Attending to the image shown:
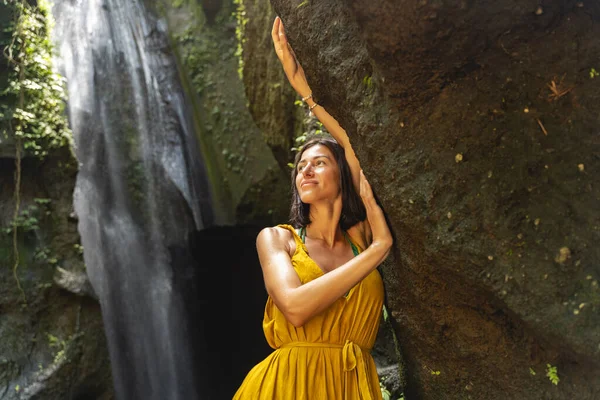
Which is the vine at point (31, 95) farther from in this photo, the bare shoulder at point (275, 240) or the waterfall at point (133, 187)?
the bare shoulder at point (275, 240)

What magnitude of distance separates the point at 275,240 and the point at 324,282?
1.33ft

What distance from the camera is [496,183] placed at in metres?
1.94

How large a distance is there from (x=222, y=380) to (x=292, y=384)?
8126 millimetres

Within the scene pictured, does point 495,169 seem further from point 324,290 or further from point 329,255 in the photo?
point 329,255

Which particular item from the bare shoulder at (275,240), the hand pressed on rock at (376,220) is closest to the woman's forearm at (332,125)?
the hand pressed on rock at (376,220)

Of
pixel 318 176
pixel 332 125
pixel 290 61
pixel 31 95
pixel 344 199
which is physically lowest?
pixel 344 199

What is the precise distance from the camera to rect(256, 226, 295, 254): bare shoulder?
8.32 feet

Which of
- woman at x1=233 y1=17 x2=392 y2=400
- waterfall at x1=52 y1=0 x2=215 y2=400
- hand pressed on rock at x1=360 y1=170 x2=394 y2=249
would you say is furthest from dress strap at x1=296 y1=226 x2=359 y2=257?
waterfall at x1=52 y1=0 x2=215 y2=400

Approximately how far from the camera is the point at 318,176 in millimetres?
2637

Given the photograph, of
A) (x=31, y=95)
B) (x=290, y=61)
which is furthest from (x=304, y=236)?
(x=31, y=95)

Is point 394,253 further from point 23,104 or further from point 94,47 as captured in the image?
point 94,47

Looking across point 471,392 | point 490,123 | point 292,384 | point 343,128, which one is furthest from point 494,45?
point 292,384

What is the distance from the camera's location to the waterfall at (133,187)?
8844mm

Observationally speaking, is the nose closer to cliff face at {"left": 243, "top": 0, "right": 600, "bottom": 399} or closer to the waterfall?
cliff face at {"left": 243, "top": 0, "right": 600, "bottom": 399}
